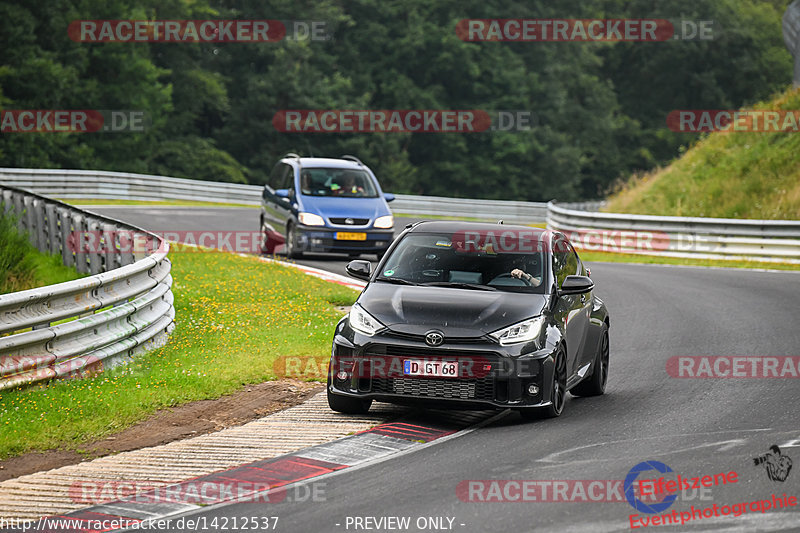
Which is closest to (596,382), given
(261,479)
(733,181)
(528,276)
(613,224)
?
(528,276)

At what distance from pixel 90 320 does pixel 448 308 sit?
328 centimetres

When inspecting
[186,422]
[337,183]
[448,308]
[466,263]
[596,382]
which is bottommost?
[186,422]

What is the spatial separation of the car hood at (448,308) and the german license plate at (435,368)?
22cm

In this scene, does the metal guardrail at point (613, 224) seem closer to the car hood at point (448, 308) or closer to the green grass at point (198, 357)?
the green grass at point (198, 357)

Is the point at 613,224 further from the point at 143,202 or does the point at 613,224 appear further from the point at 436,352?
the point at 436,352

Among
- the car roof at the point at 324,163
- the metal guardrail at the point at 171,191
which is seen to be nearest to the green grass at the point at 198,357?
the car roof at the point at 324,163

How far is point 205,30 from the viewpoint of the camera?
64.1m

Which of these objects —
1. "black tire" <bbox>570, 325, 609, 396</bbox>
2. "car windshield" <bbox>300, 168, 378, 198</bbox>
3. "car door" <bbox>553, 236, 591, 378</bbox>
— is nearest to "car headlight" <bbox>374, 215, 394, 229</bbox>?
"car windshield" <bbox>300, 168, 378, 198</bbox>

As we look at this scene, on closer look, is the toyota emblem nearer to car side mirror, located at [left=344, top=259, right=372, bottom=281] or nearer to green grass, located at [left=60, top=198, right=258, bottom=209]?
car side mirror, located at [left=344, top=259, right=372, bottom=281]

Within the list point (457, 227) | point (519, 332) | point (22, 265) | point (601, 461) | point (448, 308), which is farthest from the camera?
point (22, 265)

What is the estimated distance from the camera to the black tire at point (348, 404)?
955cm

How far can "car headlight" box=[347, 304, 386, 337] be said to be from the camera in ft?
30.8

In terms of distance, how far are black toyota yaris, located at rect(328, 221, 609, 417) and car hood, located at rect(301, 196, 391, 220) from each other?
11772 mm

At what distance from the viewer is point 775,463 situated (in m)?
7.94
